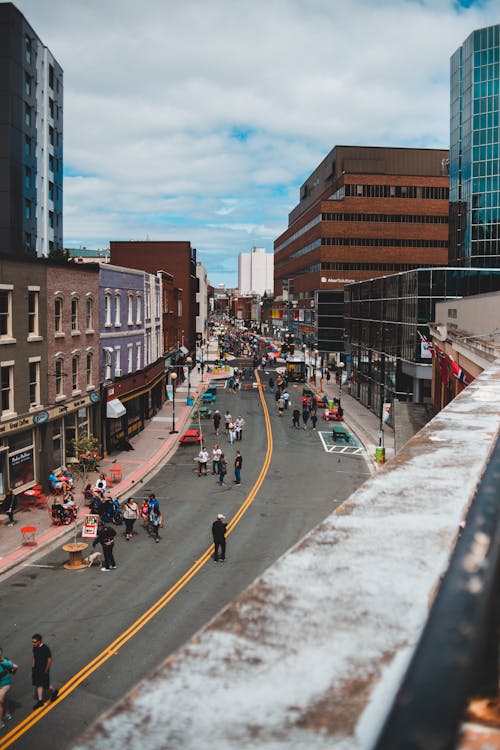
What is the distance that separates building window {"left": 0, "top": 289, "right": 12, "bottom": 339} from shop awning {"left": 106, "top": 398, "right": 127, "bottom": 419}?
36.3 ft

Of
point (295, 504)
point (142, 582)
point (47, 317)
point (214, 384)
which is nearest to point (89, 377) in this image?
point (47, 317)

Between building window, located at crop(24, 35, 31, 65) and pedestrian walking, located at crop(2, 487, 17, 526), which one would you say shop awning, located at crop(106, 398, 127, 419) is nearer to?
pedestrian walking, located at crop(2, 487, 17, 526)

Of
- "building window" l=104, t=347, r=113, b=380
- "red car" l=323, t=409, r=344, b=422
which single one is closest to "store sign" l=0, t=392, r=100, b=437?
"building window" l=104, t=347, r=113, b=380

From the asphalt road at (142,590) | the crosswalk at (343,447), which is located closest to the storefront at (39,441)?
the asphalt road at (142,590)

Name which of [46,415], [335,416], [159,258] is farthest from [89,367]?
[159,258]

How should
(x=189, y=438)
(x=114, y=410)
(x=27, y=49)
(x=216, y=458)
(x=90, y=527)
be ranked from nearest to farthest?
1. (x=90, y=527)
2. (x=216, y=458)
3. (x=114, y=410)
4. (x=189, y=438)
5. (x=27, y=49)

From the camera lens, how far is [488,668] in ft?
6.16

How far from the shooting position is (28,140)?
6606 cm

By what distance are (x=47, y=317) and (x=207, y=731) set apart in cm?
3197

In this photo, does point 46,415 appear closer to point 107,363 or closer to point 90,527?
point 90,527

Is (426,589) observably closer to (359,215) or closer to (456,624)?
(456,624)

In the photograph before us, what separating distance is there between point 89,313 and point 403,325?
79.7 feet

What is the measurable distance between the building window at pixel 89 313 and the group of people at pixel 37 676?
26.6m

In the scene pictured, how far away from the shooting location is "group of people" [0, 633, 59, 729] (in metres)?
12.4
